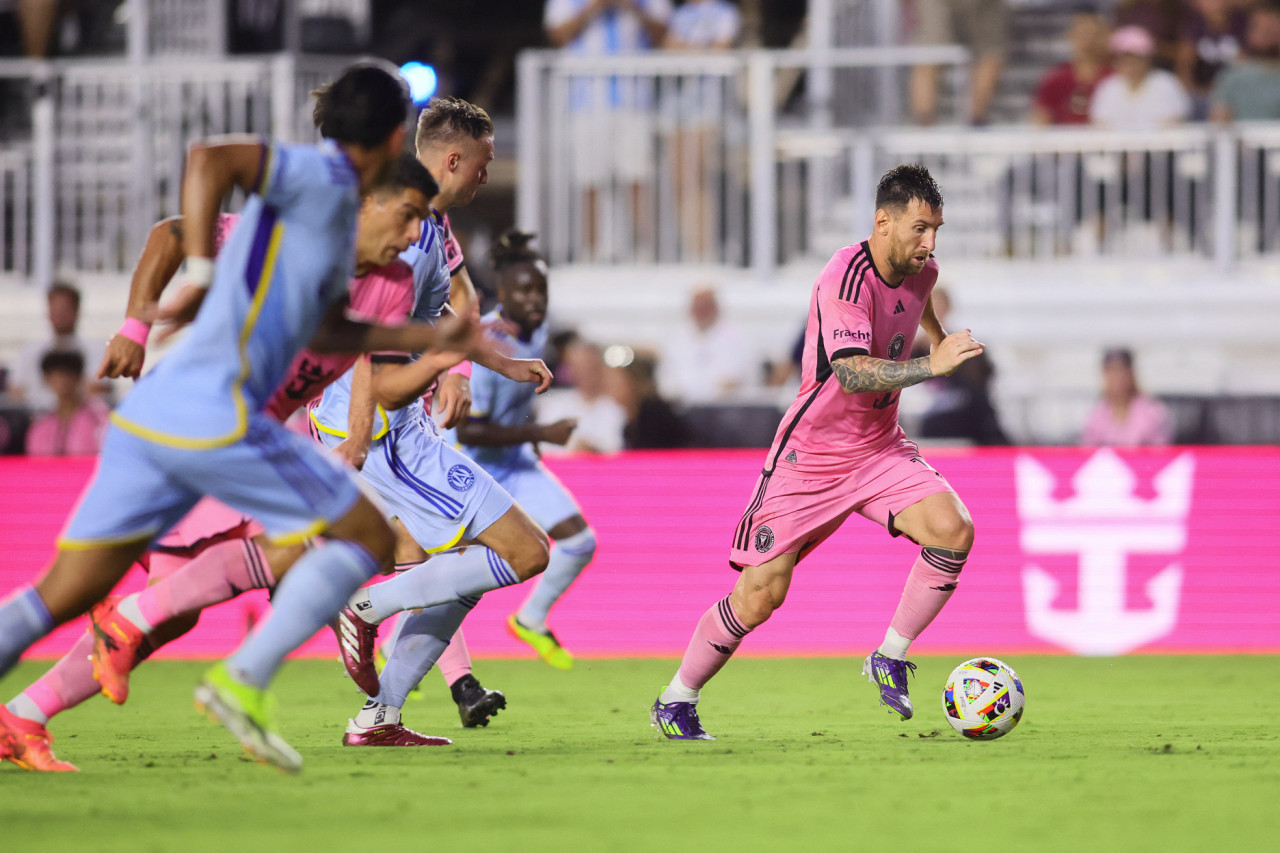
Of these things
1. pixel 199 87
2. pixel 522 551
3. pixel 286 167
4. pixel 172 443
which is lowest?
pixel 522 551

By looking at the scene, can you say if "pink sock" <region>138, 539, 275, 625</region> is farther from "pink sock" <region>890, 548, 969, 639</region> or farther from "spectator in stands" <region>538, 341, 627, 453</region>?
"spectator in stands" <region>538, 341, 627, 453</region>

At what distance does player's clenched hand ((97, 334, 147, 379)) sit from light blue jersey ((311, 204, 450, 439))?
139 cm

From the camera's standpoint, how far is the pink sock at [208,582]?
560 centimetres

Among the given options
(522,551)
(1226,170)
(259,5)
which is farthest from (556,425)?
(259,5)

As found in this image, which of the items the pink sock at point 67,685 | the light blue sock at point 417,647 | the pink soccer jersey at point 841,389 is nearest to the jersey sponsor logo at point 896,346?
the pink soccer jersey at point 841,389

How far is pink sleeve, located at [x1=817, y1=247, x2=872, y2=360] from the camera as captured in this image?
→ 6477mm

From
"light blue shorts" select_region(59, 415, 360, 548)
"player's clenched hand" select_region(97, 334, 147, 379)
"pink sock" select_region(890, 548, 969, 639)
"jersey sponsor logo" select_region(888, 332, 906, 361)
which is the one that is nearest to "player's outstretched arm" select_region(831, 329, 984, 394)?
"jersey sponsor logo" select_region(888, 332, 906, 361)

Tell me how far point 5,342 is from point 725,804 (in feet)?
39.9

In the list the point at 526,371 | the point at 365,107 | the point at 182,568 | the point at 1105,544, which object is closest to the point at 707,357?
the point at 1105,544

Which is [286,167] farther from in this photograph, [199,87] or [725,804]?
[199,87]

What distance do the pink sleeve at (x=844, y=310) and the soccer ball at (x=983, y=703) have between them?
1277 millimetres

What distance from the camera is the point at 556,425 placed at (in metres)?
8.80

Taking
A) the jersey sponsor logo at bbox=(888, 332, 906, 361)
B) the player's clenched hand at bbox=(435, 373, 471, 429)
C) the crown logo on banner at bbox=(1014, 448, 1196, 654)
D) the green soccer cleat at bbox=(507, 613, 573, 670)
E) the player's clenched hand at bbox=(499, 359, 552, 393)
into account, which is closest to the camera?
the player's clenched hand at bbox=(499, 359, 552, 393)

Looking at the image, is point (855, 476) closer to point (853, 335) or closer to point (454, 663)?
point (853, 335)
